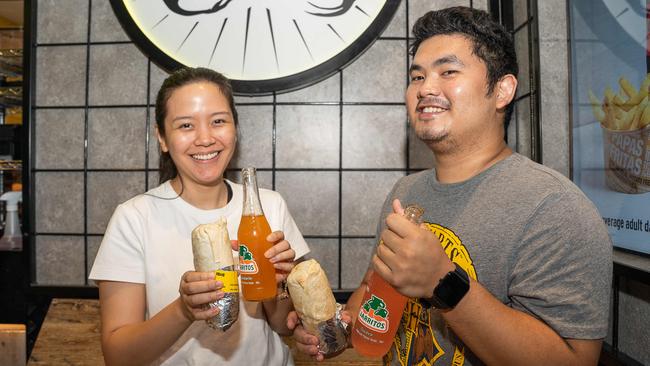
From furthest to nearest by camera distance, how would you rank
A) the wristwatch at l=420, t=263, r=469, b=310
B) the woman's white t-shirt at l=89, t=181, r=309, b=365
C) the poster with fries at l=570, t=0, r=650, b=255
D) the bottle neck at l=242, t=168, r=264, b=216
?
the woman's white t-shirt at l=89, t=181, r=309, b=365 < the bottle neck at l=242, t=168, r=264, b=216 < the poster with fries at l=570, t=0, r=650, b=255 < the wristwatch at l=420, t=263, r=469, b=310

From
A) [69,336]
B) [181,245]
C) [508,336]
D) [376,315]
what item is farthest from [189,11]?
[508,336]

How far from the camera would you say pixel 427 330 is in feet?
3.44

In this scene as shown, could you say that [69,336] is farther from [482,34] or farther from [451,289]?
[482,34]

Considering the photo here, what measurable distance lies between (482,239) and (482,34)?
0.49m

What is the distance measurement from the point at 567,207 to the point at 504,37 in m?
0.48

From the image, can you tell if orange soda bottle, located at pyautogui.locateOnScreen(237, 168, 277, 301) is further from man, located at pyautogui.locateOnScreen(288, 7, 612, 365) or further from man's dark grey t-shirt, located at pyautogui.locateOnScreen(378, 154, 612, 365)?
man's dark grey t-shirt, located at pyautogui.locateOnScreen(378, 154, 612, 365)

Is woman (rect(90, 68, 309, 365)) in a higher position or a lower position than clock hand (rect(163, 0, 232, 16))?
lower

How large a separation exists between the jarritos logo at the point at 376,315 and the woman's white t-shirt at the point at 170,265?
0.44 metres

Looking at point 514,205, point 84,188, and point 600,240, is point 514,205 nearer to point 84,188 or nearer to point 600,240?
point 600,240

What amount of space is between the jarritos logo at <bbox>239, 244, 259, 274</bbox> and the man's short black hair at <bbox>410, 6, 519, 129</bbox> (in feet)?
2.29

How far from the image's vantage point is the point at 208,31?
2.06 metres

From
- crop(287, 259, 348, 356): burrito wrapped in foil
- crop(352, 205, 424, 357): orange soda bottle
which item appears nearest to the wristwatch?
crop(352, 205, 424, 357): orange soda bottle

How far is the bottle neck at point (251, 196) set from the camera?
3.86ft

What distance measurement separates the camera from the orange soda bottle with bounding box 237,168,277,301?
1098 millimetres
